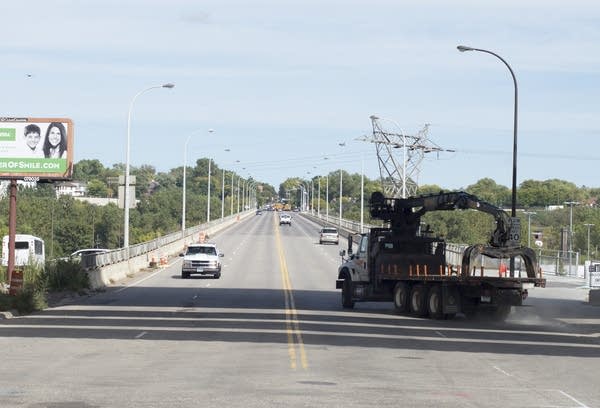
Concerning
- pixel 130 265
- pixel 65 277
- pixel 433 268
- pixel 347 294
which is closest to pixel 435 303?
pixel 433 268

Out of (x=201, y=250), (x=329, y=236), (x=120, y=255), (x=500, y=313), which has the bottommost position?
(x=500, y=313)

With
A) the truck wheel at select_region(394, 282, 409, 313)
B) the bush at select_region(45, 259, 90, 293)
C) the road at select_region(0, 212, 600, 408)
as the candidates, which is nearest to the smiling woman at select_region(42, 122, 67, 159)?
the bush at select_region(45, 259, 90, 293)

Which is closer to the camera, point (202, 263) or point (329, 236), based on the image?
point (202, 263)

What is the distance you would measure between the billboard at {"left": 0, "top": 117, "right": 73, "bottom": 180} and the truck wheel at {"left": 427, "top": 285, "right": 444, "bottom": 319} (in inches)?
711

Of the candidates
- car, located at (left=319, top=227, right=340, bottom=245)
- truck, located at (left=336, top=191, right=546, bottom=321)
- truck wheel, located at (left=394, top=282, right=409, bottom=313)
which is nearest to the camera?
truck, located at (left=336, top=191, right=546, bottom=321)

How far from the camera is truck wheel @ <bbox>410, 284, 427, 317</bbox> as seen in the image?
110 ft

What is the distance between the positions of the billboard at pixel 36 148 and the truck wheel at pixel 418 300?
670 inches

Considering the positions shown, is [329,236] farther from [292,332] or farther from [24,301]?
[292,332]

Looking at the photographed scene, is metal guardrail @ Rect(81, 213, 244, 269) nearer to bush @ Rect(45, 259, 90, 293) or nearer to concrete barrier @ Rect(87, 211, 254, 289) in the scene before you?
concrete barrier @ Rect(87, 211, 254, 289)

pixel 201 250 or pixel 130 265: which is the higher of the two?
pixel 201 250

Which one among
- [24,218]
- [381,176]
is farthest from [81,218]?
[381,176]

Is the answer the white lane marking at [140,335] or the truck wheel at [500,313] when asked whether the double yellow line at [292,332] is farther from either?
the truck wheel at [500,313]

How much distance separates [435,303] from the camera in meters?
32.7

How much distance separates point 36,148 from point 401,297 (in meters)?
17.3
